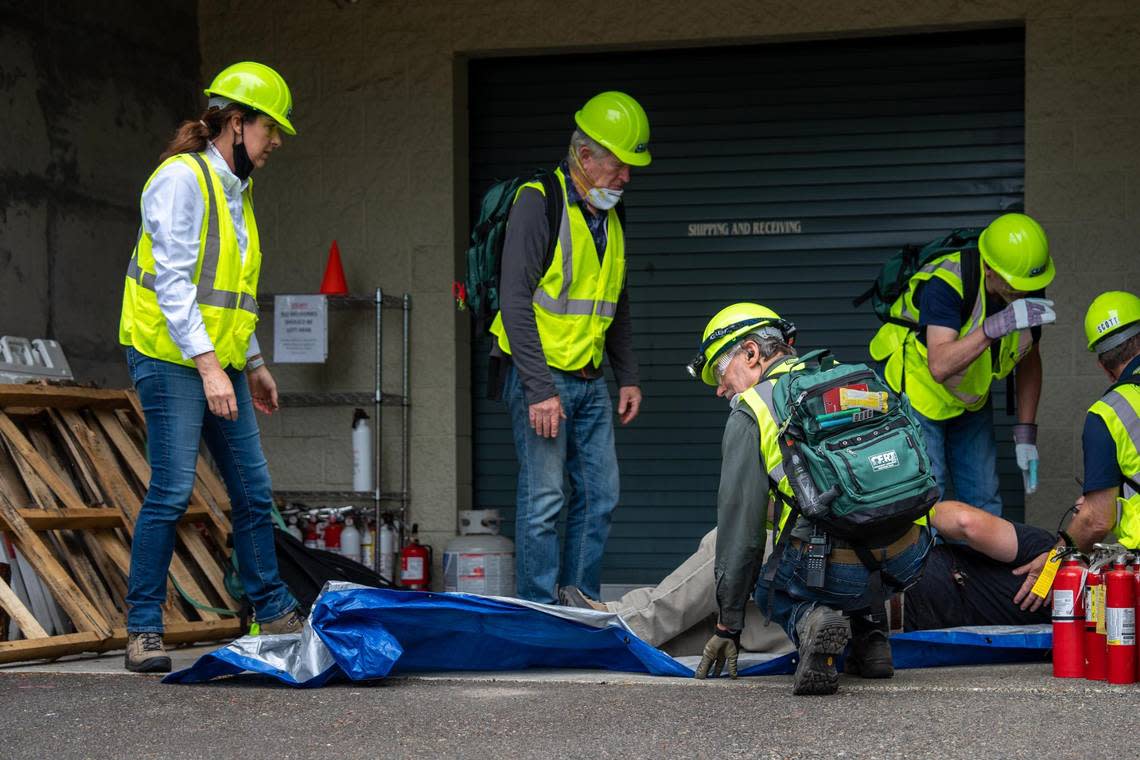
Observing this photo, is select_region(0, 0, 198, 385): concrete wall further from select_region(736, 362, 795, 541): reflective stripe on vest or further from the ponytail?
select_region(736, 362, 795, 541): reflective stripe on vest

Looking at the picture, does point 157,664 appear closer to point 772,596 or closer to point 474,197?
point 772,596

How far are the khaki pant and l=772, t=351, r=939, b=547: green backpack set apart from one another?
1.16 meters

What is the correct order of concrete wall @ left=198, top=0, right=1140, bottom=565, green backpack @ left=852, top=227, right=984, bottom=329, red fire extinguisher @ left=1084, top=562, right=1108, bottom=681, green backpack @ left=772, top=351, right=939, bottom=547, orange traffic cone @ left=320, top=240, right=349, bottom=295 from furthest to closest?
orange traffic cone @ left=320, top=240, right=349, bottom=295, concrete wall @ left=198, top=0, right=1140, bottom=565, green backpack @ left=852, top=227, right=984, bottom=329, red fire extinguisher @ left=1084, top=562, right=1108, bottom=681, green backpack @ left=772, top=351, right=939, bottom=547

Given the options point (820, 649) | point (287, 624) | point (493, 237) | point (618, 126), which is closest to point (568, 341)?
point (493, 237)

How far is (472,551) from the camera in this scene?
7.73m

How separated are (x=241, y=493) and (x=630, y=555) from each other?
→ 10.8 feet

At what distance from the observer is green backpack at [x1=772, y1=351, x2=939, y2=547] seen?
4.41 m

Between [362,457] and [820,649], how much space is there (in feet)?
13.9

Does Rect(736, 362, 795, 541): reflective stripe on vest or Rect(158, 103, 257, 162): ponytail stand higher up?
Rect(158, 103, 257, 162): ponytail

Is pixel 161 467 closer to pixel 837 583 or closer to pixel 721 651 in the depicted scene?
pixel 721 651

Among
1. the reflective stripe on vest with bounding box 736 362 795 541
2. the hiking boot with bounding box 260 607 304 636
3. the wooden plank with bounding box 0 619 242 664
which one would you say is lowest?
the wooden plank with bounding box 0 619 242 664

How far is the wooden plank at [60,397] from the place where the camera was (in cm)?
633

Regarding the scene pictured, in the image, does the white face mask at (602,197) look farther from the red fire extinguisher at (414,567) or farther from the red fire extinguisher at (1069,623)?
the red fire extinguisher at (414,567)

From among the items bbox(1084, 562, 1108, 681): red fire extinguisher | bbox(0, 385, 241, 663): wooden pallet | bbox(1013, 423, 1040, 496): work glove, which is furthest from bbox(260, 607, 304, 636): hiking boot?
bbox(1013, 423, 1040, 496): work glove
